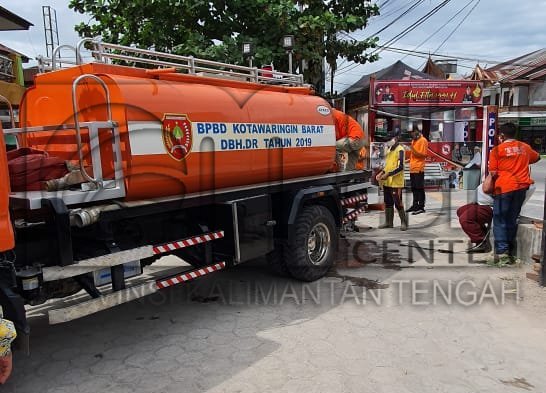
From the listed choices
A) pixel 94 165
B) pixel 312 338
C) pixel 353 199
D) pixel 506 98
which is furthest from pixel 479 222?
pixel 506 98

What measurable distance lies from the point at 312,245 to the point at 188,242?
2.01 m

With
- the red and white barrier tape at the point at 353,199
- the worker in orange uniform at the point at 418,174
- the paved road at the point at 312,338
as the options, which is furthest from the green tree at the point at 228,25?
the paved road at the point at 312,338

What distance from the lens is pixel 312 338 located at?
14.1 ft

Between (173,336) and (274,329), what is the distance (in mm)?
931

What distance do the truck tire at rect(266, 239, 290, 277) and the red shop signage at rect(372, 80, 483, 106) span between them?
1080 cm

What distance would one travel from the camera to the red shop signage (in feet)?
51.0

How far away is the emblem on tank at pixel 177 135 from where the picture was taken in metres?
4.21

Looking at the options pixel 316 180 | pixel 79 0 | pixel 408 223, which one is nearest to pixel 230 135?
pixel 316 180

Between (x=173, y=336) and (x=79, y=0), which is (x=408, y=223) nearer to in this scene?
(x=173, y=336)

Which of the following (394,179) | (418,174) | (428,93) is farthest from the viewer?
(428,93)

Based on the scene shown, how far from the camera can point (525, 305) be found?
5.05m

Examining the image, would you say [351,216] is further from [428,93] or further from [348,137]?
[428,93]

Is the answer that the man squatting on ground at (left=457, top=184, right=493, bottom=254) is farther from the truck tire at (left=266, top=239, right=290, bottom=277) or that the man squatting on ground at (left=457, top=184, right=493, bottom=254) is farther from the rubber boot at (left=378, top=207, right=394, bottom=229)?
the truck tire at (left=266, top=239, right=290, bottom=277)

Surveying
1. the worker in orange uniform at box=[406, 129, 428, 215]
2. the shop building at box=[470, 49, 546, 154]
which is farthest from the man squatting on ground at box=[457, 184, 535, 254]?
the shop building at box=[470, 49, 546, 154]
